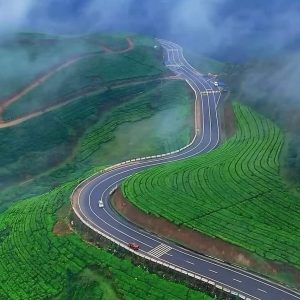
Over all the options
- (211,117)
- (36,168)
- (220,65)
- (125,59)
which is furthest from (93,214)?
(220,65)

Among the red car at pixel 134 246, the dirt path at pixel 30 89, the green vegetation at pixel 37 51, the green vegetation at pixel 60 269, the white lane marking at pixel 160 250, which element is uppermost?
the green vegetation at pixel 37 51

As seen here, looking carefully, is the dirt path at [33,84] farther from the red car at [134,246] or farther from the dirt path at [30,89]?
the red car at [134,246]

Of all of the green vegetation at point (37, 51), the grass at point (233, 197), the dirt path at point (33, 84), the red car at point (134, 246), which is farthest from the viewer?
the green vegetation at point (37, 51)

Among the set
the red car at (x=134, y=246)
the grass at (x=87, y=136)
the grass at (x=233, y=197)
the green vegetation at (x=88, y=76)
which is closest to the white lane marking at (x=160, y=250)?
the red car at (x=134, y=246)

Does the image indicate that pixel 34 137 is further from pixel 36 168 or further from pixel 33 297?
pixel 33 297

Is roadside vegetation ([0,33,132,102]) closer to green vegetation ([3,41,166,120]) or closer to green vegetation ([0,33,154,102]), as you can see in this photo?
green vegetation ([0,33,154,102])

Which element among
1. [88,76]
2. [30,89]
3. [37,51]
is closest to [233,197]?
[30,89]
